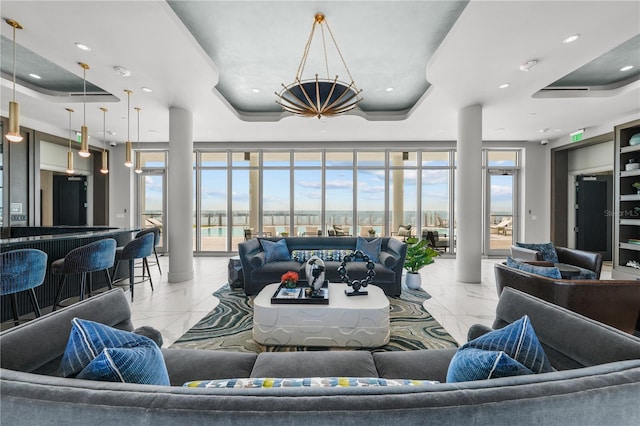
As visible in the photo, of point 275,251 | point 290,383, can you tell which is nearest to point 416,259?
point 275,251

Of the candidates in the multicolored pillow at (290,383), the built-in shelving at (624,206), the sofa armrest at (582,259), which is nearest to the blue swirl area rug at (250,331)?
the multicolored pillow at (290,383)

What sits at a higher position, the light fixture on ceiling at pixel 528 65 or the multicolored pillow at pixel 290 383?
the light fixture on ceiling at pixel 528 65

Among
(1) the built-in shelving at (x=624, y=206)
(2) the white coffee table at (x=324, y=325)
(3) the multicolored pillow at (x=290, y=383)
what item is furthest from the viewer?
(1) the built-in shelving at (x=624, y=206)

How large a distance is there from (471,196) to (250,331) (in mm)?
4356

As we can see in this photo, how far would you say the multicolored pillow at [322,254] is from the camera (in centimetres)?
478

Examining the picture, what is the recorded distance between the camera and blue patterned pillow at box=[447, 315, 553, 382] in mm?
974

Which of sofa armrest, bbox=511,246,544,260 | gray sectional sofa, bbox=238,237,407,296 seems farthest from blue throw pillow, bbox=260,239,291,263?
sofa armrest, bbox=511,246,544,260

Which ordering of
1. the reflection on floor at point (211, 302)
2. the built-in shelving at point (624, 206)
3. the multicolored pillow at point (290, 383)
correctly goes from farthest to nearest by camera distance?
the built-in shelving at point (624, 206), the reflection on floor at point (211, 302), the multicolored pillow at point (290, 383)

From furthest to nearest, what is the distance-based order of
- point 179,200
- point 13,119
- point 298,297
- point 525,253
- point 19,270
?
point 179,200 < point 525,253 < point 13,119 < point 298,297 < point 19,270

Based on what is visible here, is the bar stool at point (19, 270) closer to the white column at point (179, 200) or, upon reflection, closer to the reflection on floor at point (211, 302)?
the reflection on floor at point (211, 302)

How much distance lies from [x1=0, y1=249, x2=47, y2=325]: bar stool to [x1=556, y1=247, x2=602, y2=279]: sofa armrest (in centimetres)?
685

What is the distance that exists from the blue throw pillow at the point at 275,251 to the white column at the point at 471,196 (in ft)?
10.6

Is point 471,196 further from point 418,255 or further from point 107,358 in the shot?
point 107,358

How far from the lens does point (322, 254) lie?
4852 mm
